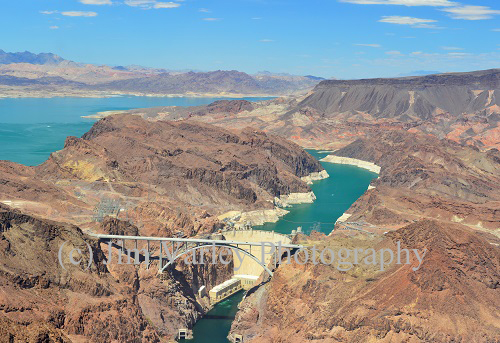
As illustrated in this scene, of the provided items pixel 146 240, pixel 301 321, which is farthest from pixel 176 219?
pixel 301 321

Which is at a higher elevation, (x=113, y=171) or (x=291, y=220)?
(x=113, y=171)

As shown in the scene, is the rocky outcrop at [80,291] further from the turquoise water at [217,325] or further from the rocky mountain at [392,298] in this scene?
the rocky mountain at [392,298]

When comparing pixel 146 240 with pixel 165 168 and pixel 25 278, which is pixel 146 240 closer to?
pixel 25 278

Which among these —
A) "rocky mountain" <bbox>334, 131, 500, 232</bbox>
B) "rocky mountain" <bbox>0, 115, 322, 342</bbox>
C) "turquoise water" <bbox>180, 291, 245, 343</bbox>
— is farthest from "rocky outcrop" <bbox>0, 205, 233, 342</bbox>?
"rocky mountain" <bbox>334, 131, 500, 232</bbox>

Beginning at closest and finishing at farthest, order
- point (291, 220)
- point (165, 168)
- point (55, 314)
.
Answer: point (55, 314) → point (291, 220) → point (165, 168)

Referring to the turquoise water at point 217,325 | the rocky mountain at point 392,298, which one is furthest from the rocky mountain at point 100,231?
the rocky mountain at point 392,298

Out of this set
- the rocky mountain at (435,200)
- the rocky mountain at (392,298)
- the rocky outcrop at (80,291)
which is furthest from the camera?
the rocky mountain at (435,200)

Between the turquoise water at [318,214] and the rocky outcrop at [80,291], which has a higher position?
the rocky outcrop at [80,291]

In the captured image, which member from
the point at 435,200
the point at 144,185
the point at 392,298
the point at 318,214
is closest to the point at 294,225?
the point at 318,214
